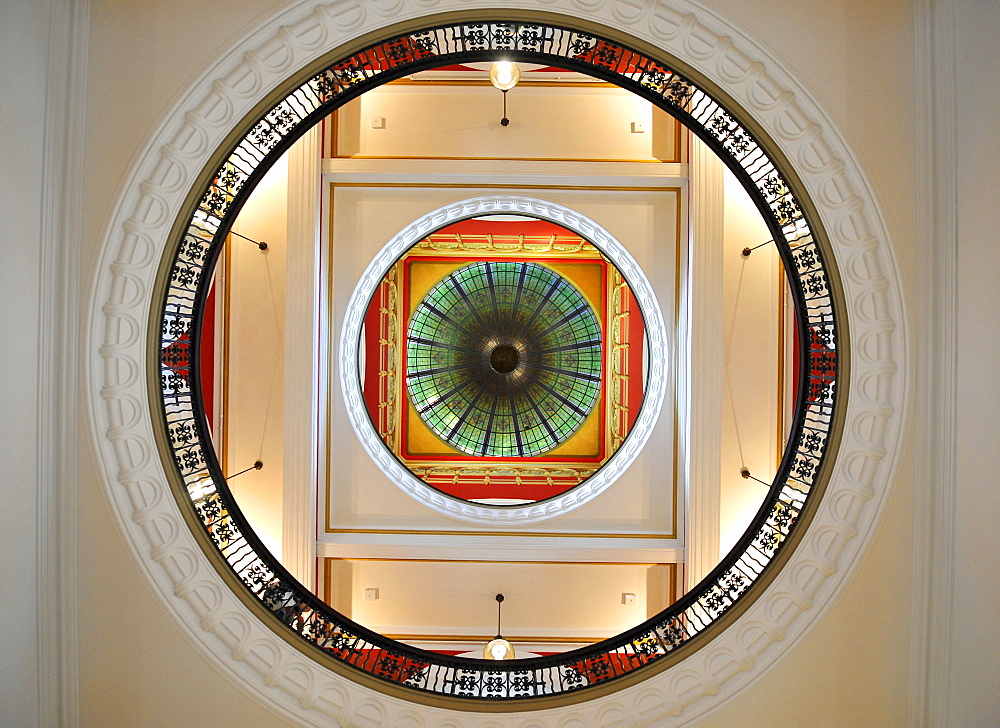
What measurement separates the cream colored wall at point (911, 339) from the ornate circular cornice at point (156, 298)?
0.10m

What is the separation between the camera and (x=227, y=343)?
705cm

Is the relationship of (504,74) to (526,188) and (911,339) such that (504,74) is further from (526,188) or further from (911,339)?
(911,339)

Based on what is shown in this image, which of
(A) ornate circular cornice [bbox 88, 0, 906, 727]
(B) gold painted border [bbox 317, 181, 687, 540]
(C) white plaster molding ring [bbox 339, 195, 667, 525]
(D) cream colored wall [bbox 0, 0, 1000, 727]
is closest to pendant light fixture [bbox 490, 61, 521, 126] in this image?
(B) gold painted border [bbox 317, 181, 687, 540]

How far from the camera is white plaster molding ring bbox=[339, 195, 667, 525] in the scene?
7.48 m

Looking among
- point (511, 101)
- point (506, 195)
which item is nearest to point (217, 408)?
point (506, 195)

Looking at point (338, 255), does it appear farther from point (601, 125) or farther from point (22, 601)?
point (22, 601)

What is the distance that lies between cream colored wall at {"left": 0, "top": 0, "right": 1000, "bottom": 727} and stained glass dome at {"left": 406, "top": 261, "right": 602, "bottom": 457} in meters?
5.89

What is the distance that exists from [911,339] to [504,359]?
6.58 m

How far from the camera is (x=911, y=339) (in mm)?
3938

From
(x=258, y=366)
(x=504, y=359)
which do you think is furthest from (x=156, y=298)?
(x=504, y=359)

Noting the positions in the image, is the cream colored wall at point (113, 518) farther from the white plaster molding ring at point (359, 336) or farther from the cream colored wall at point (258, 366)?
the white plaster molding ring at point (359, 336)

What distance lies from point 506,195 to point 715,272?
7.98ft

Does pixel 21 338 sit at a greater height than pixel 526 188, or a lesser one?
lesser

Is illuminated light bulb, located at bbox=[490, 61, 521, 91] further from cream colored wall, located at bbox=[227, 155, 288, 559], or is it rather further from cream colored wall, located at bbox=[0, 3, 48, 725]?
cream colored wall, located at bbox=[0, 3, 48, 725]
